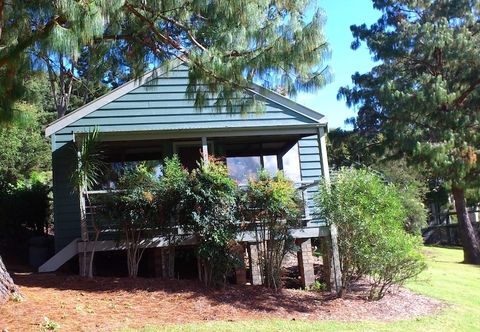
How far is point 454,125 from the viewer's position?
1727cm

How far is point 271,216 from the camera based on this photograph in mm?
8844

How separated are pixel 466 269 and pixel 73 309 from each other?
518 inches

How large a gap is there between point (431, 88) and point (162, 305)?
43.3 feet

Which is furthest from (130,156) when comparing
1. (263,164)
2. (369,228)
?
(369,228)

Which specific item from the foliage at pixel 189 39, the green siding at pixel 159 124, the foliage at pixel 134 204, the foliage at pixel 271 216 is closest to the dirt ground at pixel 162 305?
the foliage at pixel 271 216

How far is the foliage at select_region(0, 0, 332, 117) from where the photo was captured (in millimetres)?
6391

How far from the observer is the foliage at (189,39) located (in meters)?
6.39

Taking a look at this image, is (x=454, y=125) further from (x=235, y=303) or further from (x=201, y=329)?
(x=201, y=329)

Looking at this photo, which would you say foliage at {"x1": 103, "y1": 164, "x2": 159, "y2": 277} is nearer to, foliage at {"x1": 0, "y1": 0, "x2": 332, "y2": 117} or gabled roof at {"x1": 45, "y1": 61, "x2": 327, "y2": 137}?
foliage at {"x1": 0, "y1": 0, "x2": 332, "y2": 117}

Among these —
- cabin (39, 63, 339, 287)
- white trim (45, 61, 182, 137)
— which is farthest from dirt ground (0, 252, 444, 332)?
white trim (45, 61, 182, 137)

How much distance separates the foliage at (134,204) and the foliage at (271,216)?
1.67m

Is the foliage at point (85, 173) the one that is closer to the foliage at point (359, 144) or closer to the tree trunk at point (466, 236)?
the foliage at point (359, 144)

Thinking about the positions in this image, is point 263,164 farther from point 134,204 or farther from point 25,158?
point 25,158

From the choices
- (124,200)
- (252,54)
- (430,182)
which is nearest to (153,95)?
(124,200)
